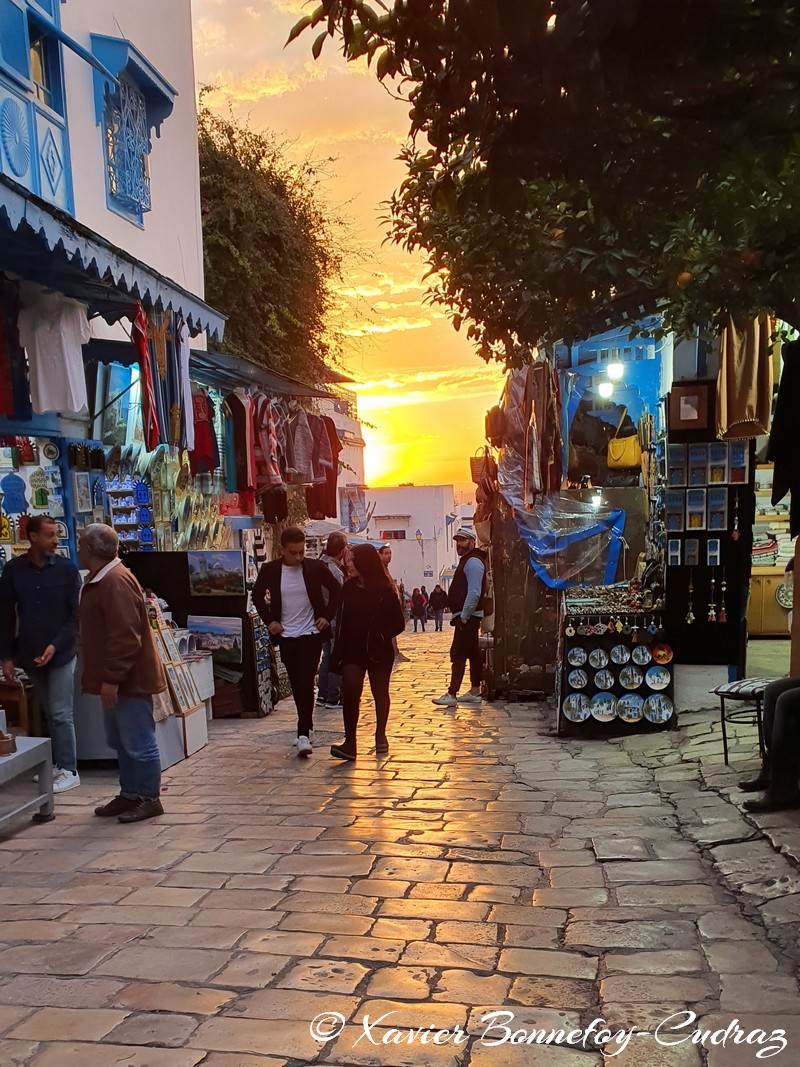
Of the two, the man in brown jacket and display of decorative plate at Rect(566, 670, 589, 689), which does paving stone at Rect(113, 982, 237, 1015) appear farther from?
display of decorative plate at Rect(566, 670, 589, 689)

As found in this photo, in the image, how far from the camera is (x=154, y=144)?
36.5ft

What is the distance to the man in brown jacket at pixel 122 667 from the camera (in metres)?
5.58

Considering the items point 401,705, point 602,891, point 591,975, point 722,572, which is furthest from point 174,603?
point 591,975

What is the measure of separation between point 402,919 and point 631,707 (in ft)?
14.8

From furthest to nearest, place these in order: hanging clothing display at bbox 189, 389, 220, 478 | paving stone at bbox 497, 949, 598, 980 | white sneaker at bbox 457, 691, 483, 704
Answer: hanging clothing display at bbox 189, 389, 220, 478 → white sneaker at bbox 457, 691, 483, 704 → paving stone at bbox 497, 949, 598, 980

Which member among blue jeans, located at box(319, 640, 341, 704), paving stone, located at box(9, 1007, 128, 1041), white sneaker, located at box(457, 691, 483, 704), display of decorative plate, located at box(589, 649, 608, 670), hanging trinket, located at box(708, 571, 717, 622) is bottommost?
white sneaker, located at box(457, 691, 483, 704)

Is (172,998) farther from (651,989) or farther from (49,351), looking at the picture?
(49,351)

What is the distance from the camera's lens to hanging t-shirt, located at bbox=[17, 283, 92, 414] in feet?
22.8

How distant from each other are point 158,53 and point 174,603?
23.9 feet

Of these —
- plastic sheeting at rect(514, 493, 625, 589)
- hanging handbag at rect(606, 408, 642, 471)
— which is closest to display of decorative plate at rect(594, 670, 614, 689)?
plastic sheeting at rect(514, 493, 625, 589)

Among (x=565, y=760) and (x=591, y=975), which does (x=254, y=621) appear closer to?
(x=565, y=760)

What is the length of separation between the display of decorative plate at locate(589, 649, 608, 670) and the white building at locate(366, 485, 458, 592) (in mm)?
42263

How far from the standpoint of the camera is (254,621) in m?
9.54

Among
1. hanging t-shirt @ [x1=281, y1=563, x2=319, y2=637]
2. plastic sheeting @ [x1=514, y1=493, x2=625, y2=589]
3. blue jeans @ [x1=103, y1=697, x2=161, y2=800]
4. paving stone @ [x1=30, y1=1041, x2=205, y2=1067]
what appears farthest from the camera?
plastic sheeting @ [x1=514, y1=493, x2=625, y2=589]
